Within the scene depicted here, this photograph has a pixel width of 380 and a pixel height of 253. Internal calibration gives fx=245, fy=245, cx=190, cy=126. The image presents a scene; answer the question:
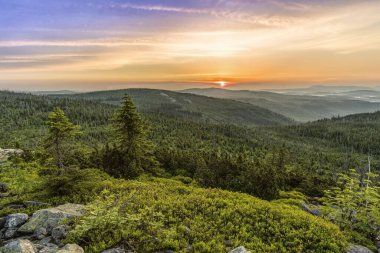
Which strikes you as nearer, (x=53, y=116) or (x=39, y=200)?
(x=39, y=200)

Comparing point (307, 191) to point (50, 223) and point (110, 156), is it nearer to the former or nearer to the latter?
point (110, 156)

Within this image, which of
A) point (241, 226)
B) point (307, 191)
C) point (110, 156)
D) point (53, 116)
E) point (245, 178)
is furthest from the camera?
point (307, 191)

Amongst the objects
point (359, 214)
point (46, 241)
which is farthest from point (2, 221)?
point (359, 214)

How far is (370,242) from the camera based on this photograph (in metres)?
13.2

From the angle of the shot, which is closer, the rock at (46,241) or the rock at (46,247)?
the rock at (46,247)

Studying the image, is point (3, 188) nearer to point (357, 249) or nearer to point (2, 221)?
point (2, 221)

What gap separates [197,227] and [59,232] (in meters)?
6.06

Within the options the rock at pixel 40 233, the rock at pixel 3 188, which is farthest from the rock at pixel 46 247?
the rock at pixel 3 188

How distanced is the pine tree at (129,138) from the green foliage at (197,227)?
14471 mm

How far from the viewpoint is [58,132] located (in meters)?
16.7

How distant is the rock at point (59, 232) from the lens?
1000cm

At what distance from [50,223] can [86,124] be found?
7239 inches

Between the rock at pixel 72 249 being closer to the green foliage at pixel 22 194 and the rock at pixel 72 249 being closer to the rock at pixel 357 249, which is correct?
the green foliage at pixel 22 194

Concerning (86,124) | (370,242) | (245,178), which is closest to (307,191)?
(245,178)
